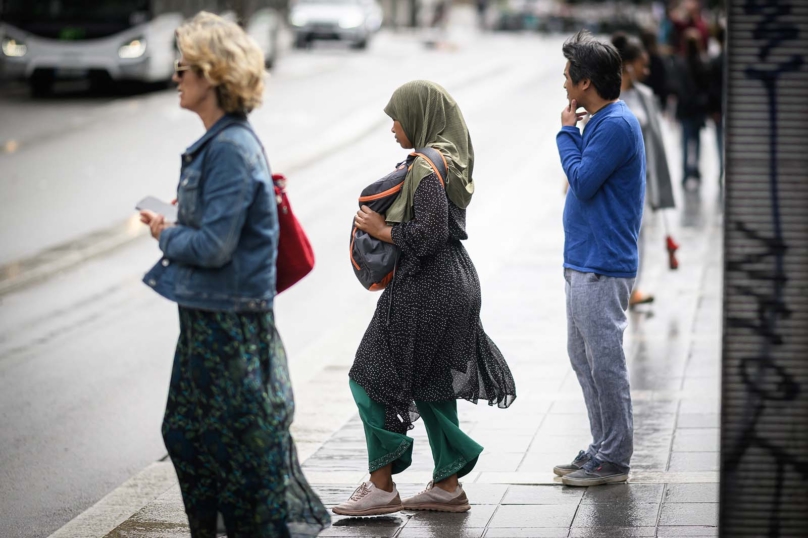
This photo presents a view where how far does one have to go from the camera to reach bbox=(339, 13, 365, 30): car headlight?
3669 centimetres

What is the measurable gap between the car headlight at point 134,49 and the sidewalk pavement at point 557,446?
1516 centimetres

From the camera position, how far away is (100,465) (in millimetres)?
6523

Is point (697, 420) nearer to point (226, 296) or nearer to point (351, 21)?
point (226, 296)

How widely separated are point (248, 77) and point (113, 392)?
4264 mm

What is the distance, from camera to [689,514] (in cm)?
500

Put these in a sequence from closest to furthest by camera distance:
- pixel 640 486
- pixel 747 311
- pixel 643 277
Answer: pixel 747 311 → pixel 640 486 → pixel 643 277

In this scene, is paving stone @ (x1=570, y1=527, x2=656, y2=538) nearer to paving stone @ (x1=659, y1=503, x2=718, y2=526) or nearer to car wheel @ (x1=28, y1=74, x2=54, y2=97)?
paving stone @ (x1=659, y1=503, x2=718, y2=526)

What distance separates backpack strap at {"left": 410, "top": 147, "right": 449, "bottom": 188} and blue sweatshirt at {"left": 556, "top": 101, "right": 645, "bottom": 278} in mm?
571

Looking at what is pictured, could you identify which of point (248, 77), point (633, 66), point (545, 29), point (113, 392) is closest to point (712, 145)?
point (633, 66)

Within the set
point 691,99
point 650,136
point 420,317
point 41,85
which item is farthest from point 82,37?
point 420,317

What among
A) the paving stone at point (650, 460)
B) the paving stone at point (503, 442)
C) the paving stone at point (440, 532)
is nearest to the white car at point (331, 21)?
the paving stone at point (503, 442)

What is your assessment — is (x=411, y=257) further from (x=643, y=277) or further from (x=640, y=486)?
(x=643, y=277)

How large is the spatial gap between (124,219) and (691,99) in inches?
274

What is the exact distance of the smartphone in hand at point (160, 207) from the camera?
414cm
